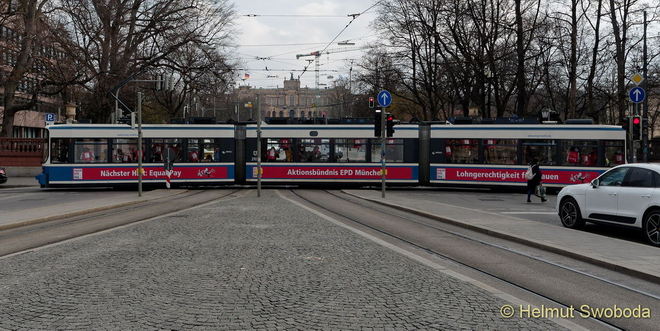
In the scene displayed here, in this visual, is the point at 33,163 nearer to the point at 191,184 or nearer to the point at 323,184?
the point at 191,184

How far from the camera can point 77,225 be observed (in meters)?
12.6

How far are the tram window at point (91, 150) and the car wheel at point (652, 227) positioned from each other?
2174 centimetres

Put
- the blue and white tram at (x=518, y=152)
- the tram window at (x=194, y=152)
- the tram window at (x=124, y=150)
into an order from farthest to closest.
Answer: the tram window at (x=194, y=152) → the tram window at (x=124, y=150) → the blue and white tram at (x=518, y=152)

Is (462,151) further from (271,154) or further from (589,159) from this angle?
(271,154)

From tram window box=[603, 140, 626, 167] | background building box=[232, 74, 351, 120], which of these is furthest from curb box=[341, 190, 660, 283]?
background building box=[232, 74, 351, 120]

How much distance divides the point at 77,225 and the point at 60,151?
13.4m

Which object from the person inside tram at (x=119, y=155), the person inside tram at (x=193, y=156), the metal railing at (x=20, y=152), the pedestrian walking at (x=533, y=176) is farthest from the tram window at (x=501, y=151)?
the metal railing at (x=20, y=152)

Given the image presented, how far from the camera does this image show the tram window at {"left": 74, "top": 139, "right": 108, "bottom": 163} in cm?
2431

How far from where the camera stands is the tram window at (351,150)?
25.6 metres

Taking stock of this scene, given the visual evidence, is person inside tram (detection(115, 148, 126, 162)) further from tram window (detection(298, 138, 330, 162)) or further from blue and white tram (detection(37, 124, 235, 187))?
tram window (detection(298, 138, 330, 162))

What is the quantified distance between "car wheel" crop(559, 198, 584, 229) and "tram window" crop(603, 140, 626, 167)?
13.2m

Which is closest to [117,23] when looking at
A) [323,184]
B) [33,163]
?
[33,163]

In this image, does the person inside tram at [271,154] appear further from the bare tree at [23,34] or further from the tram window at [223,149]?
the bare tree at [23,34]

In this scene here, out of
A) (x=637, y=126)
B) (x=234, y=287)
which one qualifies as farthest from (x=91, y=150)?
(x=637, y=126)
